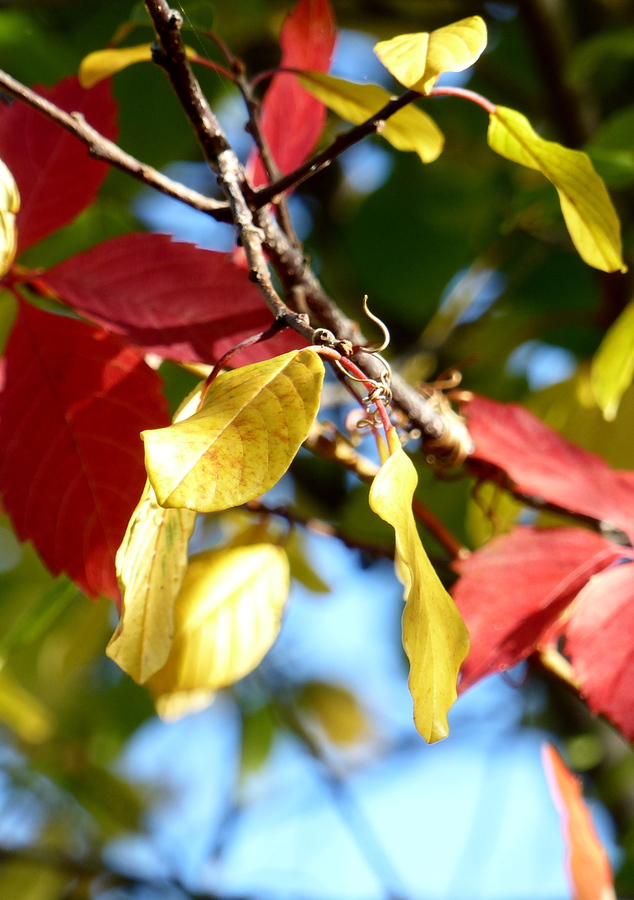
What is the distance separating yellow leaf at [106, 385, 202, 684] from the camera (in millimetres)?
248

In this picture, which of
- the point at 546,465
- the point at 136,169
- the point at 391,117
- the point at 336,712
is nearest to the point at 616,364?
the point at 546,465

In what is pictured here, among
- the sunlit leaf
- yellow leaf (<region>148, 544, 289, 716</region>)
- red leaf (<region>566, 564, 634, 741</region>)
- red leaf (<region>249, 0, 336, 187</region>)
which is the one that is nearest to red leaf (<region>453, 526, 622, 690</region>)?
red leaf (<region>566, 564, 634, 741</region>)

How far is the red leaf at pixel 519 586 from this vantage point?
358 millimetres

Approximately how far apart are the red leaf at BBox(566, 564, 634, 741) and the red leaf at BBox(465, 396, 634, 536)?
4 centimetres

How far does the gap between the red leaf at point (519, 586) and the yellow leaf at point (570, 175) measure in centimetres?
14

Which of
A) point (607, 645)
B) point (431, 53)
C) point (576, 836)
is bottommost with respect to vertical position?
point (576, 836)

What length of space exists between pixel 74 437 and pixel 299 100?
0.72ft

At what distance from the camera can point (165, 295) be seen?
0.34m

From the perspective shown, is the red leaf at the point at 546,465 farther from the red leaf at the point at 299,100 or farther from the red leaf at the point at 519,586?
the red leaf at the point at 299,100

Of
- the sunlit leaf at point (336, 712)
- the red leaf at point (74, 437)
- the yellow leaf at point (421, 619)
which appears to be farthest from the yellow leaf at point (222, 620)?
the sunlit leaf at point (336, 712)

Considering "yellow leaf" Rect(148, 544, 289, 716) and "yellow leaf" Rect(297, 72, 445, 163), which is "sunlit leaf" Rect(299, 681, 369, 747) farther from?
"yellow leaf" Rect(297, 72, 445, 163)

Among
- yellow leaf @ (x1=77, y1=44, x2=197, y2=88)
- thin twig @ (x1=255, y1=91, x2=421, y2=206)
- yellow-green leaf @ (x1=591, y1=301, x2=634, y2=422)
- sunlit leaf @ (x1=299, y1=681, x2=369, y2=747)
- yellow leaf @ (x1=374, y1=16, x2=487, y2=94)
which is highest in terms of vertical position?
yellow leaf @ (x1=77, y1=44, x2=197, y2=88)

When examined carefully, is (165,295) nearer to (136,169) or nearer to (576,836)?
(136,169)

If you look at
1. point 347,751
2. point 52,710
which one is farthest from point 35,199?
point 347,751
